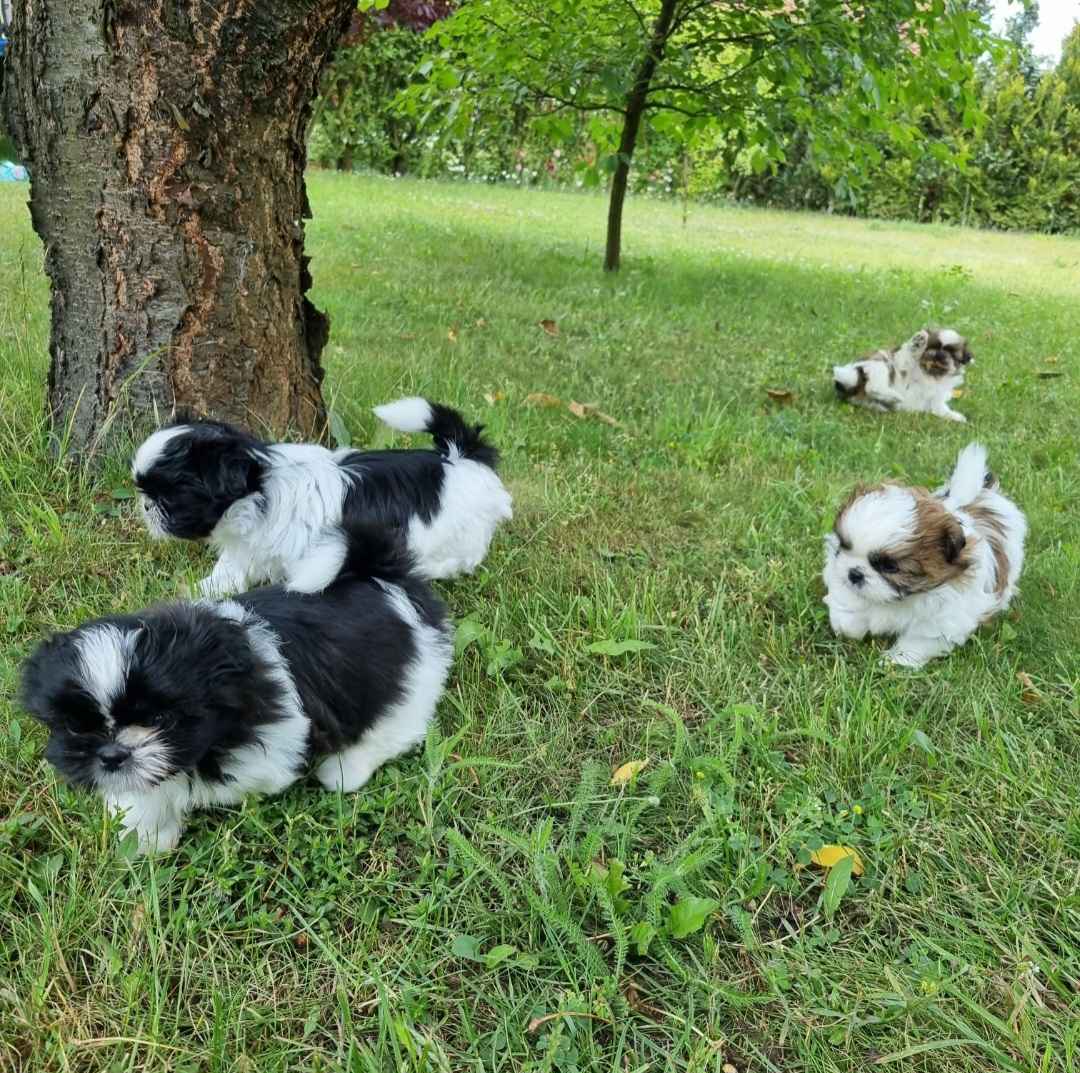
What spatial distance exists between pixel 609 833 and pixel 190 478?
5.87 ft

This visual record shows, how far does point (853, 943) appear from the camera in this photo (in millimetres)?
2031

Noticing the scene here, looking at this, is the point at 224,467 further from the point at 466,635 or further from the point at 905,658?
the point at 905,658

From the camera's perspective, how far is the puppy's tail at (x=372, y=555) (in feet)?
8.17

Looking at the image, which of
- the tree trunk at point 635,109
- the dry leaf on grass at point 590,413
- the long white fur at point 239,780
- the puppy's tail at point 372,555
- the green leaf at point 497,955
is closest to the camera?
the green leaf at point 497,955

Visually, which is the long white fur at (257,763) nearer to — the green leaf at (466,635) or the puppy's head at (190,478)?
the green leaf at (466,635)

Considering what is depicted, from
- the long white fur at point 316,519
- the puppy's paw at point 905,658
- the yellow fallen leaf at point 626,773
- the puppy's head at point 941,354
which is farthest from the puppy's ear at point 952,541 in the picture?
the puppy's head at point 941,354

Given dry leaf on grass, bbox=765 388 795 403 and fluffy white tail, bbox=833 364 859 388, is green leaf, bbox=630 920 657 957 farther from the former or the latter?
fluffy white tail, bbox=833 364 859 388

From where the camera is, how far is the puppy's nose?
180 cm

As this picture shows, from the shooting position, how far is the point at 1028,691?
291 centimetres

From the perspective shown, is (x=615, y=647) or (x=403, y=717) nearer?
(x=403, y=717)

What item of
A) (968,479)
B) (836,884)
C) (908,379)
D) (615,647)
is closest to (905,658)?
(968,479)

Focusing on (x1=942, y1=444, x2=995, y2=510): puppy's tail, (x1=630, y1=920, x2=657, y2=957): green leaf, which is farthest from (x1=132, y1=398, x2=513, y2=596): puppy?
Answer: (x1=942, y1=444, x2=995, y2=510): puppy's tail

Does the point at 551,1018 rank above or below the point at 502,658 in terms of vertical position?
below

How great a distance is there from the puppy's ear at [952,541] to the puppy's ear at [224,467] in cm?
250
